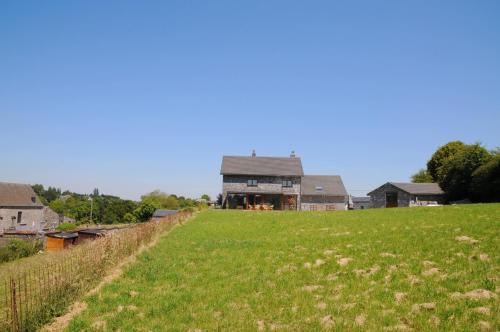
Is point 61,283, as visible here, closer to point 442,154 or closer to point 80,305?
point 80,305

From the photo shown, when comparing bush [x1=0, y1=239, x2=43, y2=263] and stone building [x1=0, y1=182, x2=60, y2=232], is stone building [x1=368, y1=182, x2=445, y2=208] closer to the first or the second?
A: bush [x1=0, y1=239, x2=43, y2=263]

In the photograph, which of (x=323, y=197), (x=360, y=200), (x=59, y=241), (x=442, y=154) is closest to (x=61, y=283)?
(x=59, y=241)

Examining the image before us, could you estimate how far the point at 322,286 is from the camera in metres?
10.1

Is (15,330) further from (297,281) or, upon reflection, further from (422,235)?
(422,235)

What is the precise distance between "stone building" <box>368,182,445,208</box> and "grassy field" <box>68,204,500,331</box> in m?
38.5

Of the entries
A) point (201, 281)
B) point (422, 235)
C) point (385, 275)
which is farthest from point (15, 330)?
point (422, 235)

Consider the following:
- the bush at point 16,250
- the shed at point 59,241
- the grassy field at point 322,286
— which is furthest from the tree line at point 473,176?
the bush at point 16,250

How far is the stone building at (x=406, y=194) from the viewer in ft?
170

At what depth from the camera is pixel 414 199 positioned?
171 feet

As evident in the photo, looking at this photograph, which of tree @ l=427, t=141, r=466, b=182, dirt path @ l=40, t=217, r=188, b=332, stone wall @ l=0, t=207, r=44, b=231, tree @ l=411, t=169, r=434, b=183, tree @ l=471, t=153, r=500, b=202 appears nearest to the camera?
dirt path @ l=40, t=217, r=188, b=332

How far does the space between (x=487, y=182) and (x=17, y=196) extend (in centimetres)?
6187

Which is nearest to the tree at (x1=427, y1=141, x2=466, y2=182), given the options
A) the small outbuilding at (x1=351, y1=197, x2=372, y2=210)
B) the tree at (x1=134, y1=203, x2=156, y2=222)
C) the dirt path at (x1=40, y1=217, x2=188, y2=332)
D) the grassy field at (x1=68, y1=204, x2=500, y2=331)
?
the small outbuilding at (x1=351, y1=197, x2=372, y2=210)

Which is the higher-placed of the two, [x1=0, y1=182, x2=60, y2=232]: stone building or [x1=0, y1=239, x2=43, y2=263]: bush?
[x1=0, y1=182, x2=60, y2=232]: stone building

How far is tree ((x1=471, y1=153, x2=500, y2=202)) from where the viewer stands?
38119mm
